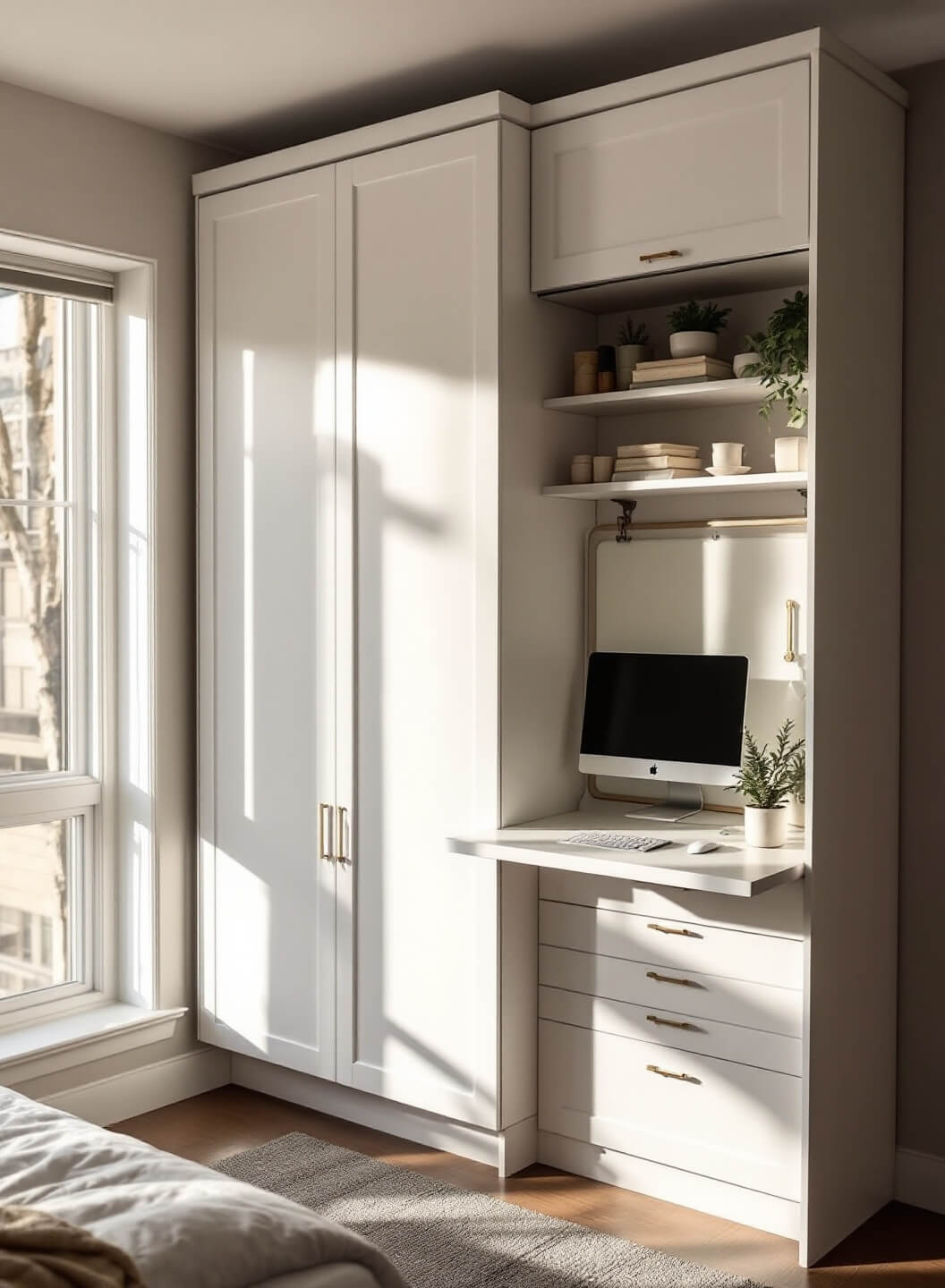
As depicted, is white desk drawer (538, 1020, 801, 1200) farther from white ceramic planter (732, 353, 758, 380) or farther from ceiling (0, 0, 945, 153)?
ceiling (0, 0, 945, 153)

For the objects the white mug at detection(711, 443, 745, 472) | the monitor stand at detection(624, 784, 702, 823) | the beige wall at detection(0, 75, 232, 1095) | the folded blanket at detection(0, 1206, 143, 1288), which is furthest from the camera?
the beige wall at detection(0, 75, 232, 1095)

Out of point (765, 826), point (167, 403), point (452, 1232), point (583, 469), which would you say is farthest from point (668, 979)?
point (167, 403)

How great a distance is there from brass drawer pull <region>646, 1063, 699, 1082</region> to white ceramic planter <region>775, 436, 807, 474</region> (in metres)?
1.43

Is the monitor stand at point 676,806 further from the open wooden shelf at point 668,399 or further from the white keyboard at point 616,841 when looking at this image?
the open wooden shelf at point 668,399

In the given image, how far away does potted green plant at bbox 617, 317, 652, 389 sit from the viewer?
10.7 feet

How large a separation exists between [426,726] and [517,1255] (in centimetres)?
125

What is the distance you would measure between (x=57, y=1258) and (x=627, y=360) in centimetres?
244

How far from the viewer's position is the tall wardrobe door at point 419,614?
321 centimetres

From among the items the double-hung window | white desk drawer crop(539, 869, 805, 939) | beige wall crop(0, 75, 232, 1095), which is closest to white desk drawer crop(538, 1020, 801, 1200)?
white desk drawer crop(539, 869, 805, 939)

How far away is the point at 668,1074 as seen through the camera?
3070mm

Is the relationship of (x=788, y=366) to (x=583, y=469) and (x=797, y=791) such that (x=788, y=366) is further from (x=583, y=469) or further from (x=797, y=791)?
(x=797, y=791)

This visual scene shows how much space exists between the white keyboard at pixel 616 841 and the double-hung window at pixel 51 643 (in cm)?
153

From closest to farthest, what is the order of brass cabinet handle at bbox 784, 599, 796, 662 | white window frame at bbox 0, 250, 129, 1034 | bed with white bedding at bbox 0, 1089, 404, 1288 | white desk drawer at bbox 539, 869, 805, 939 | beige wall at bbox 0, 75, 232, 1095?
1. bed with white bedding at bbox 0, 1089, 404, 1288
2. white desk drawer at bbox 539, 869, 805, 939
3. brass cabinet handle at bbox 784, 599, 796, 662
4. beige wall at bbox 0, 75, 232, 1095
5. white window frame at bbox 0, 250, 129, 1034

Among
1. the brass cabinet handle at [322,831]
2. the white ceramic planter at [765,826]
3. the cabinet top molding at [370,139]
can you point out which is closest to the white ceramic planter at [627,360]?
the cabinet top molding at [370,139]
